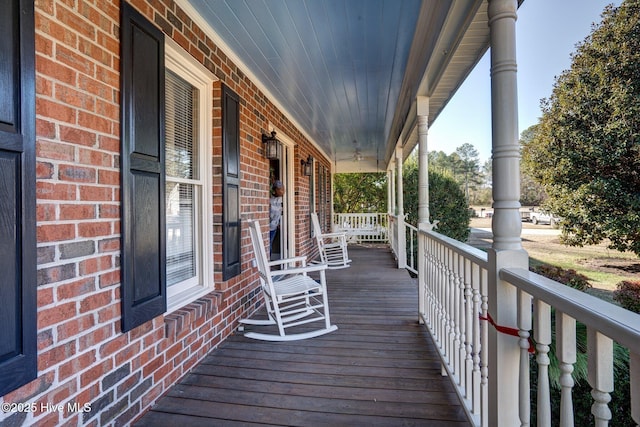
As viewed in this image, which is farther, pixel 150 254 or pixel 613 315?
pixel 150 254

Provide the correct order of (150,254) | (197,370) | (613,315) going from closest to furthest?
1. (613,315)
2. (150,254)
3. (197,370)

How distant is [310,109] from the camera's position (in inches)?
179

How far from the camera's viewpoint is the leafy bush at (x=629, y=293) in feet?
6.15

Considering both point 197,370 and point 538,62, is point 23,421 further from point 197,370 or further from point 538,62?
point 538,62

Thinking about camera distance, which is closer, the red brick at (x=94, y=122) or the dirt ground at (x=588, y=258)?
the red brick at (x=94, y=122)

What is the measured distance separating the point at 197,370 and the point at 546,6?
2.95m

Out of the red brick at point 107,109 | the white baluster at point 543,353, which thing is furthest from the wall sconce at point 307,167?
the white baluster at point 543,353

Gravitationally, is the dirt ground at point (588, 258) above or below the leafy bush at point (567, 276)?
above

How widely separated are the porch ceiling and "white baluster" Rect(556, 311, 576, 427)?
1448mm

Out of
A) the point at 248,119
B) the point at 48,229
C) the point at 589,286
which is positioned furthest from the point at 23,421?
the point at 589,286

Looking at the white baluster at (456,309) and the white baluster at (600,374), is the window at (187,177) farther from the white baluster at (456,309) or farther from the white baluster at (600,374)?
the white baluster at (600,374)

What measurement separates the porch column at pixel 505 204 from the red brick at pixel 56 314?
1.68 m

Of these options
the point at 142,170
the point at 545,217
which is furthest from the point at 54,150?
the point at 545,217

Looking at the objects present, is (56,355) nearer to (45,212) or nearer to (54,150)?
(45,212)
